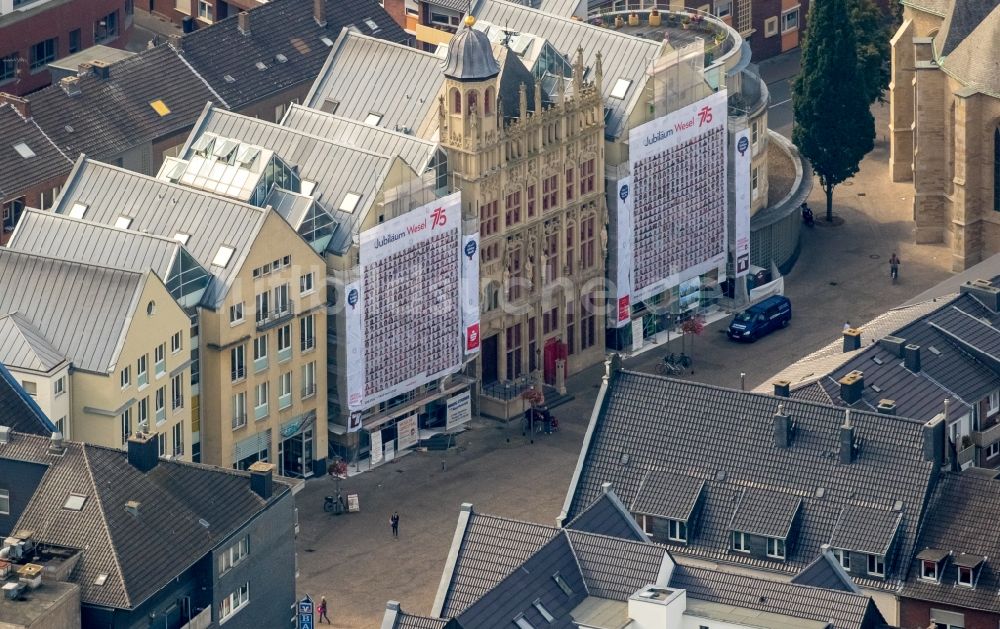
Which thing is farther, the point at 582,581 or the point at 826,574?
the point at 826,574

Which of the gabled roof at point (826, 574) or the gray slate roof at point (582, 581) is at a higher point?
the gray slate roof at point (582, 581)

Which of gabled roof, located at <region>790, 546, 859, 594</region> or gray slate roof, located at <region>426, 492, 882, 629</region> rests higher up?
gray slate roof, located at <region>426, 492, 882, 629</region>

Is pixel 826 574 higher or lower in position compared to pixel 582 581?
lower

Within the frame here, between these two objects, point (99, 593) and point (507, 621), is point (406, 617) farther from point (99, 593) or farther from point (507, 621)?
point (99, 593)

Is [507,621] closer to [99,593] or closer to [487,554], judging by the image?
[487,554]

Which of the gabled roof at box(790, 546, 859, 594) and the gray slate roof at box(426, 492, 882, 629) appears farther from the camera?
the gabled roof at box(790, 546, 859, 594)

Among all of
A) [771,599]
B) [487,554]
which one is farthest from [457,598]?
[771,599]

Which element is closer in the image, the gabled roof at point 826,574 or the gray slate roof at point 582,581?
the gray slate roof at point 582,581
